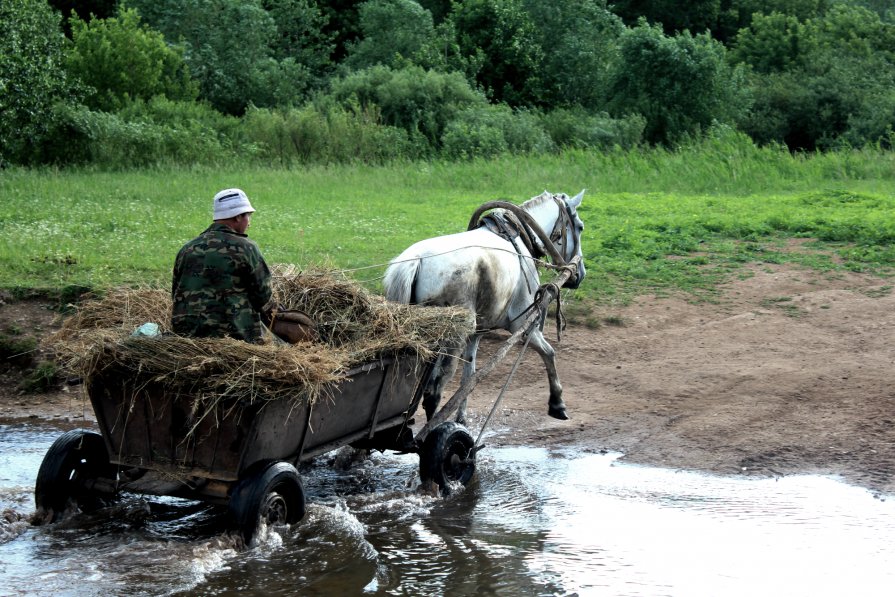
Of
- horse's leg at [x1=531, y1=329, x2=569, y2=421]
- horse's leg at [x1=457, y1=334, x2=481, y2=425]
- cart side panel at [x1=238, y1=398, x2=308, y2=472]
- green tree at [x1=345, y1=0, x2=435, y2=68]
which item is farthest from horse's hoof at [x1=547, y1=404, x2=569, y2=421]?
green tree at [x1=345, y1=0, x2=435, y2=68]

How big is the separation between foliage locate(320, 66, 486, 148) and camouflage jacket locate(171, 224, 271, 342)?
1945cm

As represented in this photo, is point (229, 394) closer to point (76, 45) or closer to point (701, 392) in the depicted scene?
point (701, 392)

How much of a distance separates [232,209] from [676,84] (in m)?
22.6

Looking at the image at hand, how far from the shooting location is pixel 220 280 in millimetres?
5773

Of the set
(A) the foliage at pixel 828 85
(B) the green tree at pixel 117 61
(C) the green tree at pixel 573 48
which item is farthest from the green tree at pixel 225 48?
(A) the foliage at pixel 828 85

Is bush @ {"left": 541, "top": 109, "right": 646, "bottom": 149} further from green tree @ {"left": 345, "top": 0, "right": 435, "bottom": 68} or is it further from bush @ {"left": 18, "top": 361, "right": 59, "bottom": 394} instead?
bush @ {"left": 18, "top": 361, "right": 59, "bottom": 394}

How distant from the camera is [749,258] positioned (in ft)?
42.5

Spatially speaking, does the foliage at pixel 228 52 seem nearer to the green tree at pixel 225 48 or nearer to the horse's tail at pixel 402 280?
the green tree at pixel 225 48

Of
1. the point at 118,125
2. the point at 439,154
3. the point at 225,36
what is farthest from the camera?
the point at 225,36

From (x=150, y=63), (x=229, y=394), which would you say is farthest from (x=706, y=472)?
(x=150, y=63)

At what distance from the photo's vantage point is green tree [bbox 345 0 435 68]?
1270 inches

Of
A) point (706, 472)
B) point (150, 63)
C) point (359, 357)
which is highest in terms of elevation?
point (150, 63)

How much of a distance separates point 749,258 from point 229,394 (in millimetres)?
9234

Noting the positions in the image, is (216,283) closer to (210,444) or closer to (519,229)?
(210,444)
